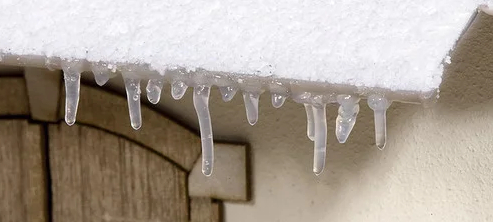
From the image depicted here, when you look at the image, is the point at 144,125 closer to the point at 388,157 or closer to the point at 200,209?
the point at 200,209

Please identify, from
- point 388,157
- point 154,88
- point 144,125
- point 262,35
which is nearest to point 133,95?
point 154,88

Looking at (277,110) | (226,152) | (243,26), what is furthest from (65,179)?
(243,26)

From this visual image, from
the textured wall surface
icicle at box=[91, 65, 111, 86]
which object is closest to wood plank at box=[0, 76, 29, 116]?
the textured wall surface

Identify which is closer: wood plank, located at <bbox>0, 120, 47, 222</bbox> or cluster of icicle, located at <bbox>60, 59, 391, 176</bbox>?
cluster of icicle, located at <bbox>60, 59, 391, 176</bbox>

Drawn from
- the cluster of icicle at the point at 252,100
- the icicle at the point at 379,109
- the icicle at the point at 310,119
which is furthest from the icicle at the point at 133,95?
the icicle at the point at 379,109

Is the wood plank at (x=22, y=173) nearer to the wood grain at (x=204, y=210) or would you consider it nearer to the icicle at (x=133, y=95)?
the wood grain at (x=204, y=210)

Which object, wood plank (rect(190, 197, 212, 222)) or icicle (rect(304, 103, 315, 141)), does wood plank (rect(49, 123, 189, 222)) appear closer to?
wood plank (rect(190, 197, 212, 222))
